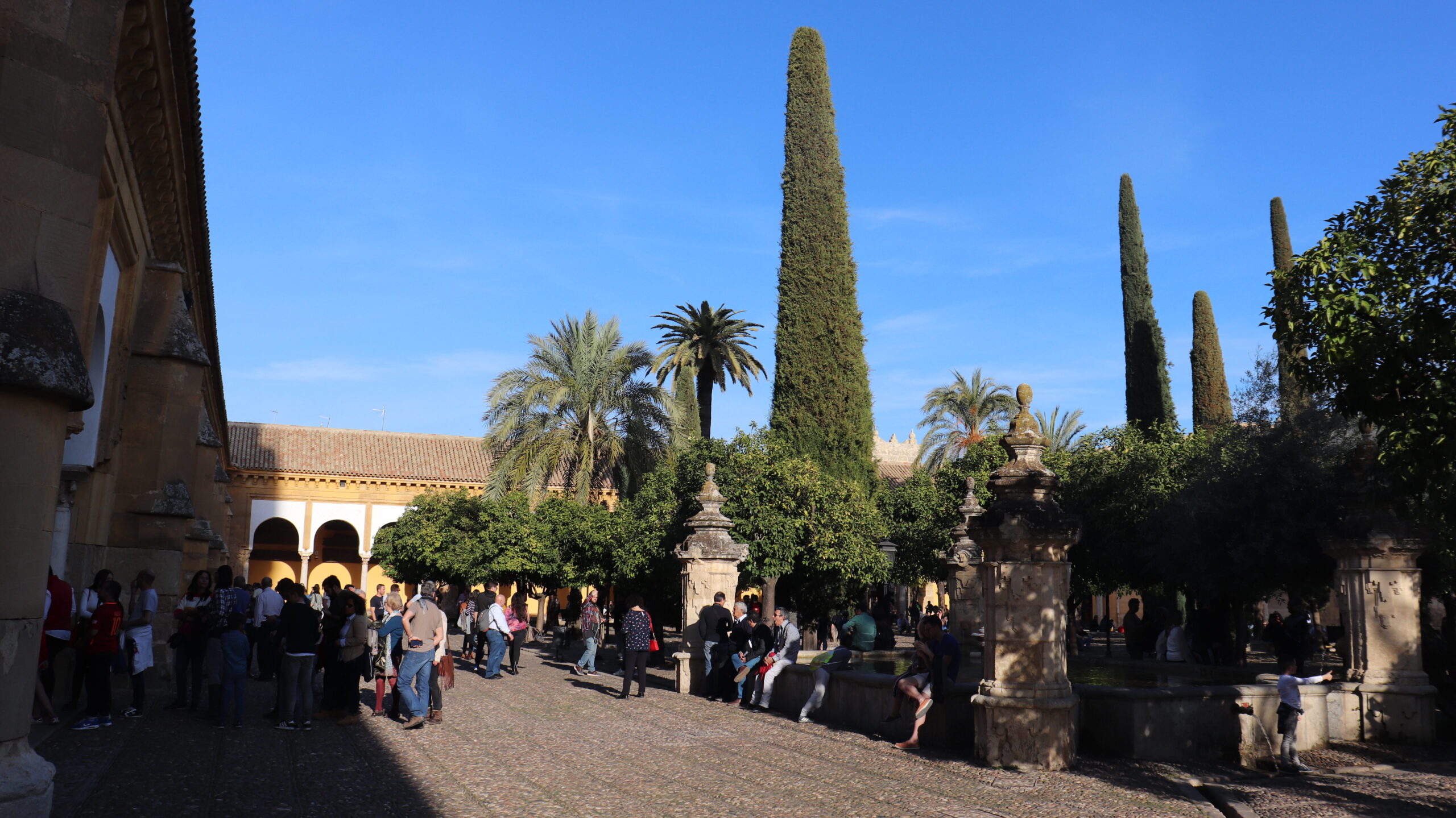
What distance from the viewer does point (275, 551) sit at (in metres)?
55.9

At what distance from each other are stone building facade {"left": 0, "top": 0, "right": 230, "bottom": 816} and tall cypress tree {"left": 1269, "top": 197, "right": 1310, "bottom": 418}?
10066mm

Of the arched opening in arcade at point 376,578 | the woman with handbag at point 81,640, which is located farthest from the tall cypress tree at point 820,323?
the arched opening in arcade at point 376,578

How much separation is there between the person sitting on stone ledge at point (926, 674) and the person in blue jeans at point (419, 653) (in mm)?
5025

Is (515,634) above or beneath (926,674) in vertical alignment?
beneath

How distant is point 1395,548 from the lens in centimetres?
1204

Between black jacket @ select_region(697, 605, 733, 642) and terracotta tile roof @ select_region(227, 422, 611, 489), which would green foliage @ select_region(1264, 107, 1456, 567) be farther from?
terracotta tile roof @ select_region(227, 422, 611, 489)

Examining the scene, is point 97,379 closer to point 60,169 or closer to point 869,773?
point 60,169

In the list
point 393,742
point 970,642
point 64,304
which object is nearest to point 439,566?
point 970,642

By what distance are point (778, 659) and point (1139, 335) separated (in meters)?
27.7

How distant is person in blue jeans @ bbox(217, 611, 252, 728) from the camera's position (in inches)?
433

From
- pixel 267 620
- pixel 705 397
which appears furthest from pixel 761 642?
pixel 705 397

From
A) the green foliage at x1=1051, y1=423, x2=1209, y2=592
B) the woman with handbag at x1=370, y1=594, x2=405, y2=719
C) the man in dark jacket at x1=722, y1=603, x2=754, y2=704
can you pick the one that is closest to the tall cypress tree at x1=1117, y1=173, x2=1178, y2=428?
the green foliage at x1=1051, y1=423, x2=1209, y2=592

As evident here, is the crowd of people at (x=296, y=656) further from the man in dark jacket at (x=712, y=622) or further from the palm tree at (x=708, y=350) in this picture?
the palm tree at (x=708, y=350)

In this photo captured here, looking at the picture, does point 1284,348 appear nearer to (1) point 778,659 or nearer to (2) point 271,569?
(1) point 778,659
